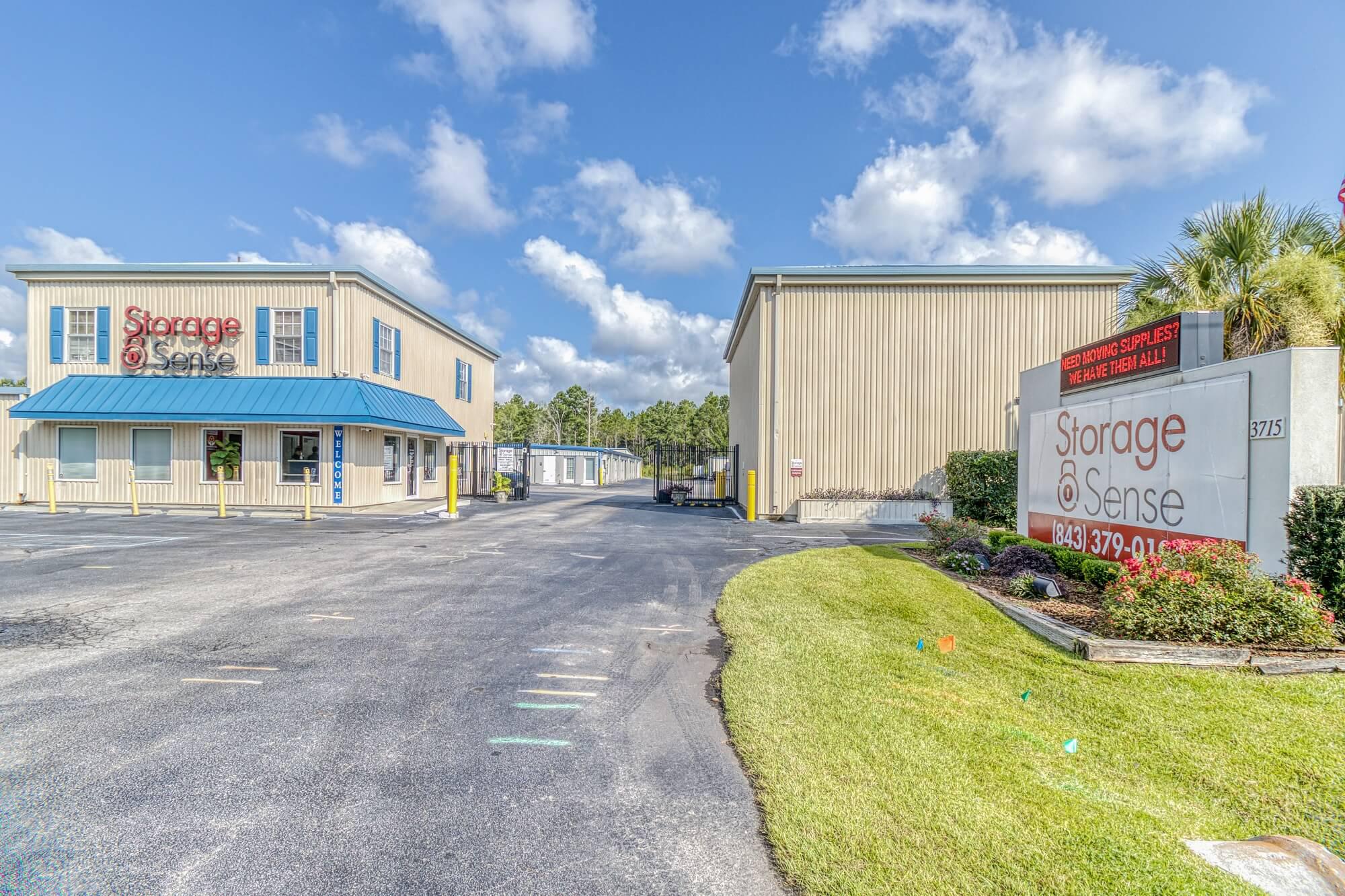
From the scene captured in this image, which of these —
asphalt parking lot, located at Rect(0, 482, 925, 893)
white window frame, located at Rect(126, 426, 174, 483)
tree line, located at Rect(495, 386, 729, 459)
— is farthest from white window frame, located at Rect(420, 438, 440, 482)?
tree line, located at Rect(495, 386, 729, 459)

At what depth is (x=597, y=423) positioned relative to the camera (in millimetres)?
86250

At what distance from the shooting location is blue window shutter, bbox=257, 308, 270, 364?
18578 mm

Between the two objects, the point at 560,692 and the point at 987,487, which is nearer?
the point at 560,692

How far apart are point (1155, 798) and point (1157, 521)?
529 cm

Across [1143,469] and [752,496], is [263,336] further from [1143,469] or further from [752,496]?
[1143,469]

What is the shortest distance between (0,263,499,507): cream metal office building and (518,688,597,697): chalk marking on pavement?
50.2 ft

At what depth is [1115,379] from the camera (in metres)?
8.20

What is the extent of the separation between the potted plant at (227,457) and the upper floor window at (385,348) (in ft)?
15.7

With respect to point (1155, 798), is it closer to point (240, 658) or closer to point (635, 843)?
point (635, 843)

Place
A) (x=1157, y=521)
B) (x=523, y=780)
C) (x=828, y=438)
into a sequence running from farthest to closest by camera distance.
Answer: (x=828, y=438) → (x=1157, y=521) → (x=523, y=780)

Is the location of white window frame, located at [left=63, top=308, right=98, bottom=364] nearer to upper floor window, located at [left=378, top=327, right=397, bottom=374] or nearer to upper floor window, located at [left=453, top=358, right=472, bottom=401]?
upper floor window, located at [left=378, top=327, right=397, bottom=374]

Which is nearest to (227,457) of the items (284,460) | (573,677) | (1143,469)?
(284,460)

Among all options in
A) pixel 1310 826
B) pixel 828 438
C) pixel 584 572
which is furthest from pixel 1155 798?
pixel 828 438

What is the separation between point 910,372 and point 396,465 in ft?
56.4
